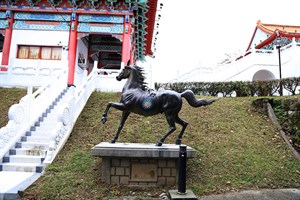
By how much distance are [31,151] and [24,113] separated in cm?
146

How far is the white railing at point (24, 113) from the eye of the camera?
634 centimetres

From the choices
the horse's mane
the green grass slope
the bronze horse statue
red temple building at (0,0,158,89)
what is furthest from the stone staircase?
red temple building at (0,0,158,89)

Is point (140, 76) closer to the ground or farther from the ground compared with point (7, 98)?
farther from the ground

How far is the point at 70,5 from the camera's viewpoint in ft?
47.9

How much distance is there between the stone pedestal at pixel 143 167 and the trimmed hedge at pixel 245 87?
8.91 m

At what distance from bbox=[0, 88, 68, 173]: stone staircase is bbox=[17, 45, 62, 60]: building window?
7.76 metres

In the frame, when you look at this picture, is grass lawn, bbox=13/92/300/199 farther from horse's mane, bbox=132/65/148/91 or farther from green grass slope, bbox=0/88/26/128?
green grass slope, bbox=0/88/26/128

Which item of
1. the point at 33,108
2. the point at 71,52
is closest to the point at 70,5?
the point at 71,52

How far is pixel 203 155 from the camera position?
20.5 feet

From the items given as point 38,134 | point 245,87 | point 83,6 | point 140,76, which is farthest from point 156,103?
point 83,6

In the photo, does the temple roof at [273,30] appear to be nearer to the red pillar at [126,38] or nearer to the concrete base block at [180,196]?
the red pillar at [126,38]

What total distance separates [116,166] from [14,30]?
13.4 m

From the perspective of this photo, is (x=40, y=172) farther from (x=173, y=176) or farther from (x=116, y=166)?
(x=173, y=176)

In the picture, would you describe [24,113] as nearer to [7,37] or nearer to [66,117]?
[66,117]
